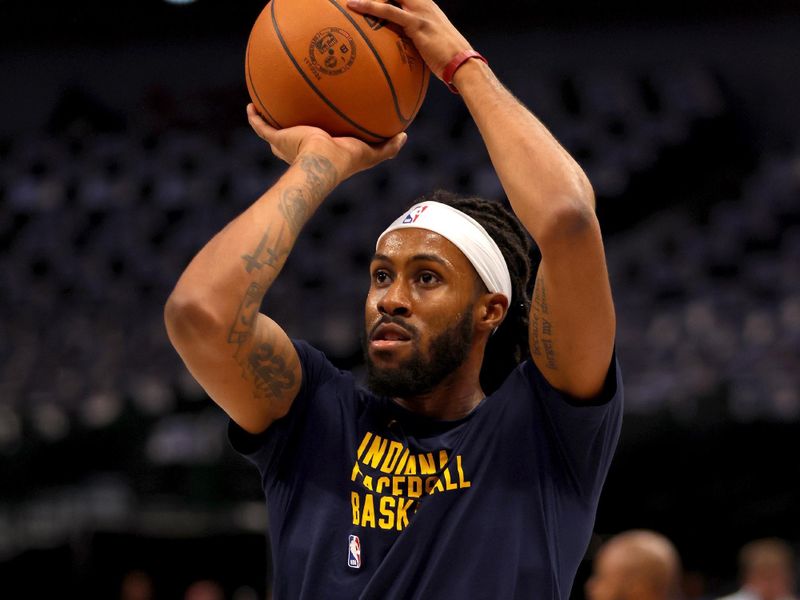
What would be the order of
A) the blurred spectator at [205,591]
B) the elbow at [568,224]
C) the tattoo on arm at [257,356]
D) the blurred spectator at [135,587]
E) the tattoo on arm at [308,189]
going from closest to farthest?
the elbow at [568,224]
the tattoo on arm at [257,356]
the tattoo on arm at [308,189]
the blurred spectator at [205,591]
the blurred spectator at [135,587]

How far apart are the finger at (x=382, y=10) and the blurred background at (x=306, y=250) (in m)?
4.87

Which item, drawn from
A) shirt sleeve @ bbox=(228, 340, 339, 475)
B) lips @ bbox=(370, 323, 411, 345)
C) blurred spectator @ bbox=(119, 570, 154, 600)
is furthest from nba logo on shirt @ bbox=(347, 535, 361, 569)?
blurred spectator @ bbox=(119, 570, 154, 600)

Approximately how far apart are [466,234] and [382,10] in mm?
525

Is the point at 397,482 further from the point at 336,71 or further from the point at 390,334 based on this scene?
the point at 336,71

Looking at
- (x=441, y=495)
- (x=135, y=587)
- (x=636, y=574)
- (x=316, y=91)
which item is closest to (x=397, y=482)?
(x=441, y=495)

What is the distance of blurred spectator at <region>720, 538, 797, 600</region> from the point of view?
6441 millimetres

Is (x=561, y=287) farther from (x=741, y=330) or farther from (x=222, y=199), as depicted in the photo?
(x=222, y=199)

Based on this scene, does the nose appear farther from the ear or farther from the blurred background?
the blurred background

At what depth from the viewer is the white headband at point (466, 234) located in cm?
248

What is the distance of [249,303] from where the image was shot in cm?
228

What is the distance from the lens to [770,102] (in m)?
11.7

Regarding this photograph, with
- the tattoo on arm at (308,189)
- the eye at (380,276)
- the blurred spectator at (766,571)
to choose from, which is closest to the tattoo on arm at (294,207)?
the tattoo on arm at (308,189)

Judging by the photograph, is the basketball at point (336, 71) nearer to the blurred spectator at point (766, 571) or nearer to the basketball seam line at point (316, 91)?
the basketball seam line at point (316, 91)

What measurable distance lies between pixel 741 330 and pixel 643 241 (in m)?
1.68
